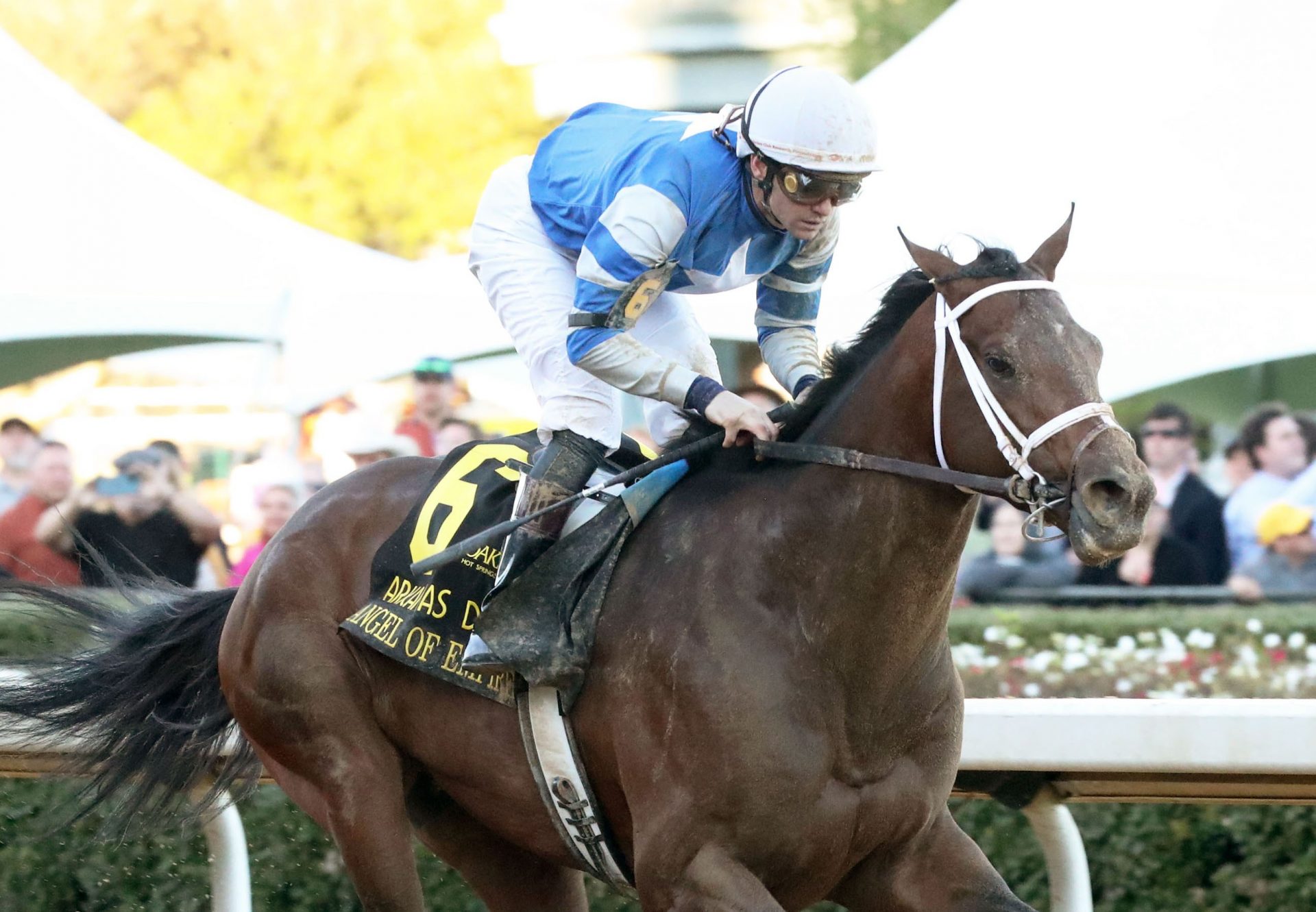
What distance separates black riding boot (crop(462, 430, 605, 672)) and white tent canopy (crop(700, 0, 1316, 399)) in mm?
4308

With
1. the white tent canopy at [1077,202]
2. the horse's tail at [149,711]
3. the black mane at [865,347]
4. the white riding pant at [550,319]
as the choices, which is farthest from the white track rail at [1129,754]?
the white tent canopy at [1077,202]

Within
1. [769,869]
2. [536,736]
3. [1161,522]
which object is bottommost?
[769,869]

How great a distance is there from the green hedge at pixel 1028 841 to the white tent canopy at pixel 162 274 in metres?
2.86

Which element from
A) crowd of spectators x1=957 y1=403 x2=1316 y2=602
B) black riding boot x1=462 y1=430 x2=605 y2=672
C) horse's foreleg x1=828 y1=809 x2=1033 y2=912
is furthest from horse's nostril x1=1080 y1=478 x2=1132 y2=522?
crowd of spectators x1=957 y1=403 x2=1316 y2=602

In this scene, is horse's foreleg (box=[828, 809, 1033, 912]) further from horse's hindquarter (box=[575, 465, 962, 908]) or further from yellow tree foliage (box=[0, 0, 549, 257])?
yellow tree foliage (box=[0, 0, 549, 257])

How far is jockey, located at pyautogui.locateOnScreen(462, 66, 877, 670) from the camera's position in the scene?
10.8 feet

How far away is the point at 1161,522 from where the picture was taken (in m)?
6.99

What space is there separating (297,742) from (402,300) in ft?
17.6

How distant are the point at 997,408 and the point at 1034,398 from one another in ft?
0.22

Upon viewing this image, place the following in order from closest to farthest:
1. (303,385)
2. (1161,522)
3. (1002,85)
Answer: (1161,522)
(1002,85)
(303,385)

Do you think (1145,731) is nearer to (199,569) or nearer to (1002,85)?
(199,569)

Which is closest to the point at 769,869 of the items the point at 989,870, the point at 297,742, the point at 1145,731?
the point at 989,870

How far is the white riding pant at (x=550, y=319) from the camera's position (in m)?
3.61

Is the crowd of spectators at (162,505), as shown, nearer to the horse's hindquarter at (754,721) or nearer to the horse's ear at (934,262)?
the horse's hindquarter at (754,721)
